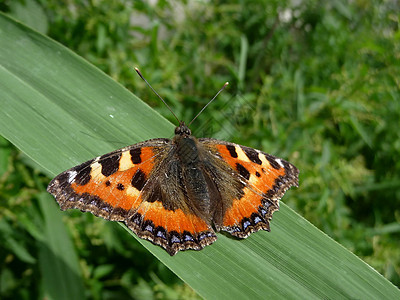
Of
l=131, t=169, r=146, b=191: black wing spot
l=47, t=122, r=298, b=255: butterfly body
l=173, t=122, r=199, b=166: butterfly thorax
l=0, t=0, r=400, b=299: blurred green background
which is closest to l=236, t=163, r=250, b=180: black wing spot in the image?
l=47, t=122, r=298, b=255: butterfly body

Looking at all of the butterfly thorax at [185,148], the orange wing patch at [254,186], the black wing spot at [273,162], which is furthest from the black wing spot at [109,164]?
the black wing spot at [273,162]

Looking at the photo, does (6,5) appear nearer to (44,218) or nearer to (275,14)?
(44,218)

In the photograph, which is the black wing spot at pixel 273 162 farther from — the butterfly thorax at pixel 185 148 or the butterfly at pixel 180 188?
the butterfly thorax at pixel 185 148

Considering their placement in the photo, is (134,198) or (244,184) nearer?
(134,198)

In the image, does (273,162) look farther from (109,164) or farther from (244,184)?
(109,164)

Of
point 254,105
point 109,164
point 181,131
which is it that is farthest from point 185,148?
point 254,105

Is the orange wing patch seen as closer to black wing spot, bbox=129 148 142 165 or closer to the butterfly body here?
the butterfly body

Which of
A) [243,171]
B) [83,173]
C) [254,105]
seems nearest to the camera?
[83,173]
